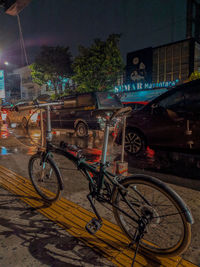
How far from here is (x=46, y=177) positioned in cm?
309

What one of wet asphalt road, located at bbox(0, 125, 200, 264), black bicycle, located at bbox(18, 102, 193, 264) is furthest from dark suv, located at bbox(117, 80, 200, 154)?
black bicycle, located at bbox(18, 102, 193, 264)

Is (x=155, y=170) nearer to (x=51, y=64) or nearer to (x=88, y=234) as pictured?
(x=88, y=234)

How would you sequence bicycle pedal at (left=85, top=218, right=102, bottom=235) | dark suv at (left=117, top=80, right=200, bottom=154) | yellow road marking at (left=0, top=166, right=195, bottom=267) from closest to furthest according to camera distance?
1. yellow road marking at (left=0, top=166, right=195, bottom=267)
2. bicycle pedal at (left=85, top=218, right=102, bottom=235)
3. dark suv at (left=117, top=80, right=200, bottom=154)

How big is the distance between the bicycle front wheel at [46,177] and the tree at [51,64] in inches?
1014

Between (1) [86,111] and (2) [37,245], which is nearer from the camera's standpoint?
(2) [37,245]

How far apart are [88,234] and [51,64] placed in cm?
2723

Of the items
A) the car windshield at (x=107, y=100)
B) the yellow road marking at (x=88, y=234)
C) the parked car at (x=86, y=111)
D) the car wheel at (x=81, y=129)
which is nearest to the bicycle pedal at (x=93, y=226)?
the yellow road marking at (x=88, y=234)

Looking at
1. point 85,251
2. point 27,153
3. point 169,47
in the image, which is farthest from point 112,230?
point 169,47

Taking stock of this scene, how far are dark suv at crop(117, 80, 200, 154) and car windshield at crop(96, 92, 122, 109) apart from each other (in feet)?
10.7

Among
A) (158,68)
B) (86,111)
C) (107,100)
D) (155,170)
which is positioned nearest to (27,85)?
(158,68)

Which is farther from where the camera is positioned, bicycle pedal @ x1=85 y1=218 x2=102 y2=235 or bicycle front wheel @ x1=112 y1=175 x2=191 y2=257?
bicycle pedal @ x1=85 y1=218 x2=102 y2=235

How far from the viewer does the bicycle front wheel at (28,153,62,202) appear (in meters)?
2.80

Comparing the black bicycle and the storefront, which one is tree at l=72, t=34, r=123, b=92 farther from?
the black bicycle

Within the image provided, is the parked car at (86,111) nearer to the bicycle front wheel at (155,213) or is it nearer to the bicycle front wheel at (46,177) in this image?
the bicycle front wheel at (46,177)
